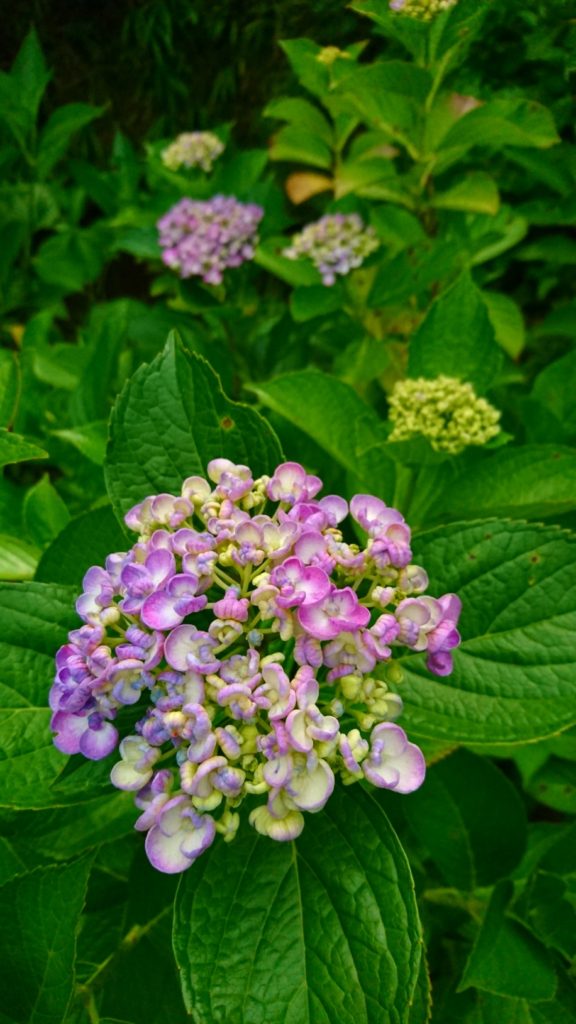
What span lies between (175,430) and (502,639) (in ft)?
1.36

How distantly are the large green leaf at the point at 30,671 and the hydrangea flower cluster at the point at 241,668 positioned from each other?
9 cm

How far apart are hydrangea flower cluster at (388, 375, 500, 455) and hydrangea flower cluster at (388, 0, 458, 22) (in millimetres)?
577

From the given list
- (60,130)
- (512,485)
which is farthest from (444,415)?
(60,130)

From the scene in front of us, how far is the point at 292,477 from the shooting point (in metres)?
0.81

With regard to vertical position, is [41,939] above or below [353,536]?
below

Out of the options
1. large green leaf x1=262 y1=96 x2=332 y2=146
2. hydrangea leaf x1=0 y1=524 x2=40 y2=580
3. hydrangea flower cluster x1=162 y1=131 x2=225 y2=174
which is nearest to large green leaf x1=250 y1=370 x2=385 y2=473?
hydrangea leaf x1=0 y1=524 x2=40 y2=580

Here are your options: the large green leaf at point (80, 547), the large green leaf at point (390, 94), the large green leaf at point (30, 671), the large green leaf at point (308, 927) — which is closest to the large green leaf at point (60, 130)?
the large green leaf at point (390, 94)

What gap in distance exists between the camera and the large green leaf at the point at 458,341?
1.22 metres

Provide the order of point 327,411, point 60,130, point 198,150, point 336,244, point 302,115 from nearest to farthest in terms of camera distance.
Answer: point 327,411 → point 336,244 → point 302,115 → point 198,150 → point 60,130

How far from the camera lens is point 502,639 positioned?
849 millimetres

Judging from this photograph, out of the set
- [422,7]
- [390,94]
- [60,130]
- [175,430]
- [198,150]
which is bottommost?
[60,130]

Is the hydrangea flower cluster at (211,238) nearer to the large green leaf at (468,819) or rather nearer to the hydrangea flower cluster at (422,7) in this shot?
the hydrangea flower cluster at (422,7)

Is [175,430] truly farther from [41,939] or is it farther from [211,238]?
[211,238]

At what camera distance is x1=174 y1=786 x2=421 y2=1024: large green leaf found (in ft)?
2.27
